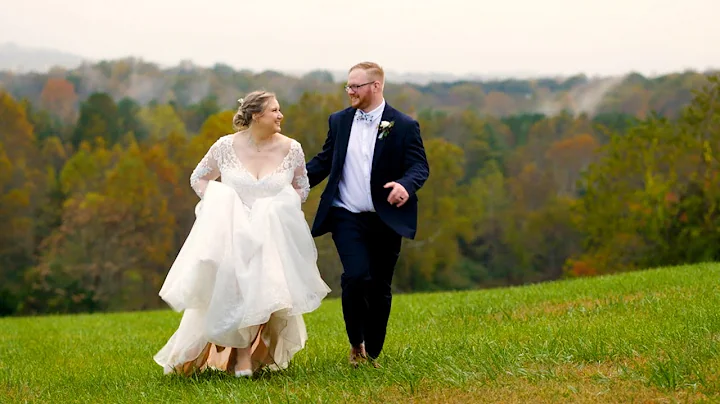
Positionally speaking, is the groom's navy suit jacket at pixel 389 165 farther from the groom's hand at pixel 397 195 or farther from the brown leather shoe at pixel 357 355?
the brown leather shoe at pixel 357 355

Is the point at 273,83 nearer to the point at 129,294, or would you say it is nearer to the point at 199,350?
the point at 129,294

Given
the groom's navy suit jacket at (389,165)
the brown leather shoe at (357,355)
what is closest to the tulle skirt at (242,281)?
A: the groom's navy suit jacket at (389,165)

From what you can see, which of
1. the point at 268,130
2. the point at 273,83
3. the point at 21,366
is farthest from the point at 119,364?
the point at 273,83

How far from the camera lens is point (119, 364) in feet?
38.4

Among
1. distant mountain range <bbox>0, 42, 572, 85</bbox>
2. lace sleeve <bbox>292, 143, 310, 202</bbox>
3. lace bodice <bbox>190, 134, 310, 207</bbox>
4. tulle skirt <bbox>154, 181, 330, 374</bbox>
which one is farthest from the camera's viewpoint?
distant mountain range <bbox>0, 42, 572, 85</bbox>

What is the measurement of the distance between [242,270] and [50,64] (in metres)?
71.9

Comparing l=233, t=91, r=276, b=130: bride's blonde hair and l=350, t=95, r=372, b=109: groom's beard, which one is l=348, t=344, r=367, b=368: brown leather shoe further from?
l=233, t=91, r=276, b=130: bride's blonde hair

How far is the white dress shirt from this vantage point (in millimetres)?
9000

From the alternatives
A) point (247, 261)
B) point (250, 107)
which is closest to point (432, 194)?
point (250, 107)

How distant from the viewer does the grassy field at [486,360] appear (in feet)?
23.5

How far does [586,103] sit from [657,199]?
36686 mm

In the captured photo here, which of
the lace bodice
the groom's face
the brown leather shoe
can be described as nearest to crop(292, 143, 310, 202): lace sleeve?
the lace bodice

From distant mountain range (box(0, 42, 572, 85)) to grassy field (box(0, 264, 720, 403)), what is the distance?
56.7 metres

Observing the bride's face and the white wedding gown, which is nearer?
the white wedding gown
